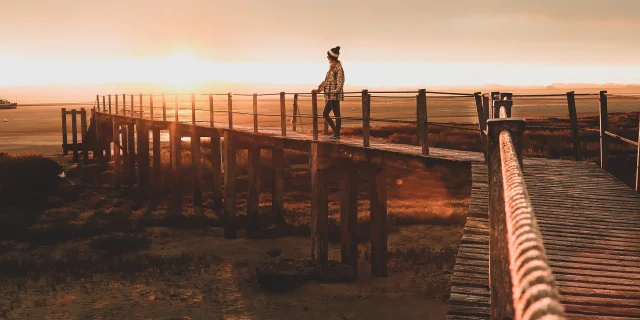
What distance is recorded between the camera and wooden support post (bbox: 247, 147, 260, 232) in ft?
54.8

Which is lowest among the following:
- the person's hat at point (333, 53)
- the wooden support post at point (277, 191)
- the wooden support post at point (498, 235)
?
the wooden support post at point (277, 191)

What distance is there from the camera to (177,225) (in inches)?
698

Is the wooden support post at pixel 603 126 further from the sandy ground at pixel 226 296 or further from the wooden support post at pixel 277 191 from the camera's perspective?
the wooden support post at pixel 277 191

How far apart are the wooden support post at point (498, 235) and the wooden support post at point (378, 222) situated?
947cm

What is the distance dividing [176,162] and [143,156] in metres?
3.62

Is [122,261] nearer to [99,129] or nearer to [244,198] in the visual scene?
[244,198]

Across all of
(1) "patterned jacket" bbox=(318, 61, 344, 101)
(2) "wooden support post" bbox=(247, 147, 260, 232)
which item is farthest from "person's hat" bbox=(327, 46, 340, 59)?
(2) "wooden support post" bbox=(247, 147, 260, 232)

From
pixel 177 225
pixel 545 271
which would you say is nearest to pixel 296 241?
pixel 177 225

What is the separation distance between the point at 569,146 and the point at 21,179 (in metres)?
21.9

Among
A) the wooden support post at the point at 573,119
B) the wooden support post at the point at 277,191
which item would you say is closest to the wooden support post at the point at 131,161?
the wooden support post at the point at 277,191

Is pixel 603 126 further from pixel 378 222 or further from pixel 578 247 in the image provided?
pixel 378 222

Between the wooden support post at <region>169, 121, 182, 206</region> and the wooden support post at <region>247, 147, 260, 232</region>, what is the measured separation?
4.25 metres

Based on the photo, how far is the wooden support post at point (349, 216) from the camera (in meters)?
12.7

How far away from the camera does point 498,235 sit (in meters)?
2.03
